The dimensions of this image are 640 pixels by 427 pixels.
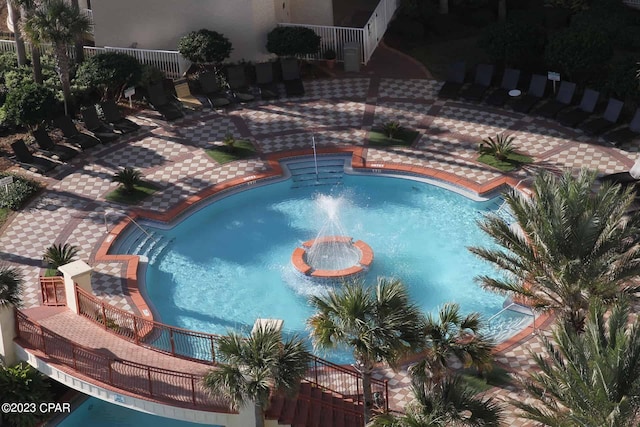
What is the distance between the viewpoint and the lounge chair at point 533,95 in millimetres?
36062

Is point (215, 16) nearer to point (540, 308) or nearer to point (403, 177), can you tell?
point (403, 177)

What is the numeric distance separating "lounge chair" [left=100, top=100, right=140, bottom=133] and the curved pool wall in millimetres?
4808

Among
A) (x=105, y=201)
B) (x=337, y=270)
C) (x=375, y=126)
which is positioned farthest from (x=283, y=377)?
(x=375, y=126)

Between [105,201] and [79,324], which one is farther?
[105,201]

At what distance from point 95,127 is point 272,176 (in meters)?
6.09

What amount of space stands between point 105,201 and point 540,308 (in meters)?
13.6

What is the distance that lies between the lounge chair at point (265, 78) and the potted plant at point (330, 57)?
82.8 inches

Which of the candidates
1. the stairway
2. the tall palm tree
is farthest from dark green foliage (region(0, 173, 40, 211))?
the stairway

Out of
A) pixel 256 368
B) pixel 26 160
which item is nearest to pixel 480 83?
pixel 26 160

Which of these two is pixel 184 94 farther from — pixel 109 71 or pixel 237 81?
pixel 109 71

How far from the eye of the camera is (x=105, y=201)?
3244 centimetres

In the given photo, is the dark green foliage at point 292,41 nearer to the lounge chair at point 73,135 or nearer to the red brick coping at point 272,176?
the red brick coping at point 272,176

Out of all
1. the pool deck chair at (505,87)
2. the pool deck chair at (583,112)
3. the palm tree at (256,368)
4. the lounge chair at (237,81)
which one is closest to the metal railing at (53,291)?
the palm tree at (256,368)

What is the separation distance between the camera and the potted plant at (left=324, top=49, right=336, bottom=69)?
39.3 m
